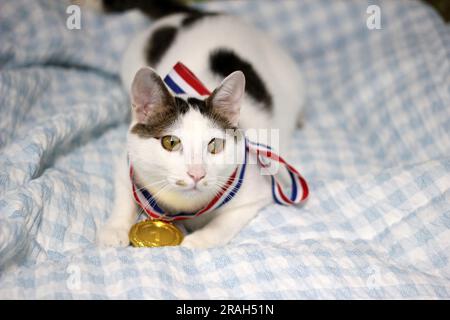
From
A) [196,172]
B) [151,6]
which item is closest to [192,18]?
[151,6]

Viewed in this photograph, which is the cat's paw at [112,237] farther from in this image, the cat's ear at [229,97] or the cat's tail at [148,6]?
the cat's tail at [148,6]

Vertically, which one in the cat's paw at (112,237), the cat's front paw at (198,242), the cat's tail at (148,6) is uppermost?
the cat's tail at (148,6)

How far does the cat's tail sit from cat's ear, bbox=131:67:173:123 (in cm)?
99

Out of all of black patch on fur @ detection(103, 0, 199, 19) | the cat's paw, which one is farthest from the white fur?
black patch on fur @ detection(103, 0, 199, 19)

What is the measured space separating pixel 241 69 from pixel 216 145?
552 mm

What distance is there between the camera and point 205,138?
4.50 ft

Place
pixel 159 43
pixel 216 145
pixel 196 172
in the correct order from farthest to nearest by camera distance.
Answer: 1. pixel 159 43
2. pixel 216 145
3. pixel 196 172

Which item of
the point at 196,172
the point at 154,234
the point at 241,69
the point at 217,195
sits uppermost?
the point at 241,69

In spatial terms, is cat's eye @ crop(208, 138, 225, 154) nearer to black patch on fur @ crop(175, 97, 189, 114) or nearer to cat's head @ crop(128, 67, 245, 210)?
cat's head @ crop(128, 67, 245, 210)

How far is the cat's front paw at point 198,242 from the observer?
1.49 meters

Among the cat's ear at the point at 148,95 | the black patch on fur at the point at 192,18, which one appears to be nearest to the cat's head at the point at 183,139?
the cat's ear at the point at 148,95

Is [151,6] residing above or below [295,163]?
above

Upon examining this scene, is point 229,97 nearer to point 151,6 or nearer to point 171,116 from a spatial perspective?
point 171,116
